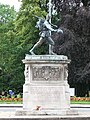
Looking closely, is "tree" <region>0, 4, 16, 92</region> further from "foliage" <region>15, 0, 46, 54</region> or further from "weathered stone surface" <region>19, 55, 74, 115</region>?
"weathered stone surface" <region>19, 55, 74, 115</region>

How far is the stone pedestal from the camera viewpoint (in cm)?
1530

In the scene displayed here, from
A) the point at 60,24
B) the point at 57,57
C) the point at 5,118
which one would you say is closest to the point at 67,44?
the point at 60,24

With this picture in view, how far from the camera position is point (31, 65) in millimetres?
15500

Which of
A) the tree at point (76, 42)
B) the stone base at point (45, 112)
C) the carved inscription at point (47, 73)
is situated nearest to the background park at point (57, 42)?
the tree at point (76, 42)

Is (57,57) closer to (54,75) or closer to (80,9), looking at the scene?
(54,75)

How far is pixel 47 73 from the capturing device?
50.6 feet

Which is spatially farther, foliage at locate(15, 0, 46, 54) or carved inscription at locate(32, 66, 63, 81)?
foliage at locate(15, 0, 46, 54)

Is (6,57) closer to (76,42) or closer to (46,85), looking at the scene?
(76,42)

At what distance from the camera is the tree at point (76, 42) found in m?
34.8

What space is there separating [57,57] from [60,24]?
22.5 m

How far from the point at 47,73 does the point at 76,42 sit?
20.2 metres

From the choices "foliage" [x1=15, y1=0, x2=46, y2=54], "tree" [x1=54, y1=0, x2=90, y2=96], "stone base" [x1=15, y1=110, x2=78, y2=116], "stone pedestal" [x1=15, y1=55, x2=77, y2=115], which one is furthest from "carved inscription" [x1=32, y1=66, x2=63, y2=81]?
"foliage" [x1=15, y1=0, x2=46, y2=54]

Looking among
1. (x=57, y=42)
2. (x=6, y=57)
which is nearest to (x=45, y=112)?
(x=57, y=42)

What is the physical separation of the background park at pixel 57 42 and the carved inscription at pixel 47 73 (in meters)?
18.6
